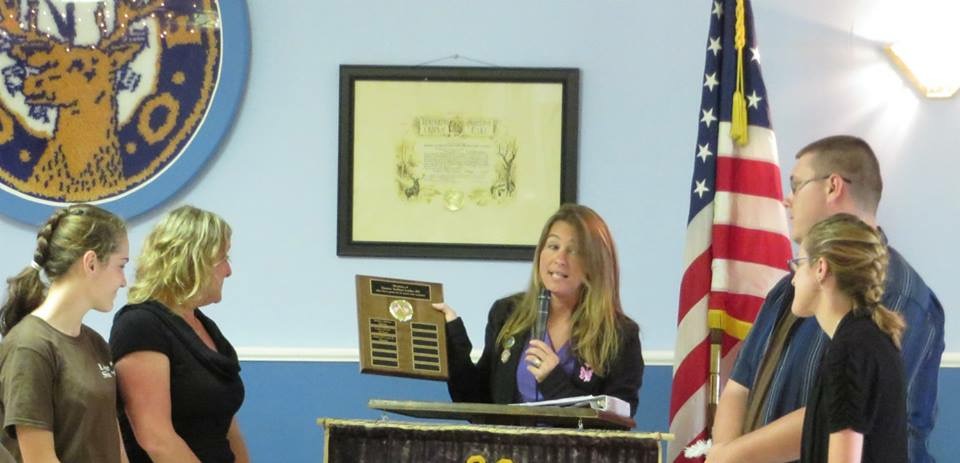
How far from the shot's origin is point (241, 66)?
4352 mm

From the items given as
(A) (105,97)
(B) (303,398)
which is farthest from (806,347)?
(A) (105,97)

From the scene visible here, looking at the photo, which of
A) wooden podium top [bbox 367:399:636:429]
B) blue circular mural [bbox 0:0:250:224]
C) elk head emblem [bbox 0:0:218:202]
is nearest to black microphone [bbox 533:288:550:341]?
wooden podium top [bbox 367:399:636:429]

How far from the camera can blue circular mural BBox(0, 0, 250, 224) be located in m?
4.40

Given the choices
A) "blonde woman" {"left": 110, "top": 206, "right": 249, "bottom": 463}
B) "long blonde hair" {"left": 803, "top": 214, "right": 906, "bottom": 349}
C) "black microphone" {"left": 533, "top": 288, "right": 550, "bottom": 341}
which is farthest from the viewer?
"black microphone" {"left": 533, "top": 288, "right": 550, "bottom": 341}

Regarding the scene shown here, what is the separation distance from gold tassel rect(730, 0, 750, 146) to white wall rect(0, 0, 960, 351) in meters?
0.31

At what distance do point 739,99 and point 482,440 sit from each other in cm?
157

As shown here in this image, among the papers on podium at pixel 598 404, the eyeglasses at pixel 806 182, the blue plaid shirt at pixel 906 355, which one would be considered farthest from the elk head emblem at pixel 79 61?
the blue plaid shirt at pixel 906 355

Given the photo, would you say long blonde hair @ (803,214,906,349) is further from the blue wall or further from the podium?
the blue wall

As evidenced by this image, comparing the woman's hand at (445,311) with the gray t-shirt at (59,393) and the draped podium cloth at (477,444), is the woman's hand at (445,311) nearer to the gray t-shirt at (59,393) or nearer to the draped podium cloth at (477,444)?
the draped podium cloth at (477,444)

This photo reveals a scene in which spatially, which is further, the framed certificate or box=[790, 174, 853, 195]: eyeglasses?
the framed certificate

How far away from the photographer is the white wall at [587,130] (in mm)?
4223

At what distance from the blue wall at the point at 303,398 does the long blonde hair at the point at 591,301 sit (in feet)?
2.95

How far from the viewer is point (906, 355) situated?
2812 millimetres

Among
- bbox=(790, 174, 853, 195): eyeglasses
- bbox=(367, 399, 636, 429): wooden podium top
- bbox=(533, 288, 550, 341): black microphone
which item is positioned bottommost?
bbox=(367, 399, 636, 429): wooden podium top
